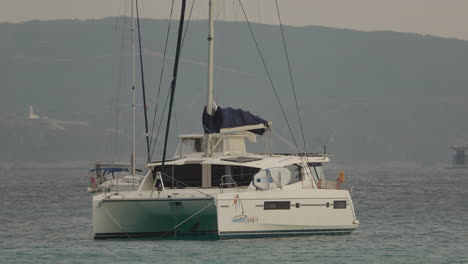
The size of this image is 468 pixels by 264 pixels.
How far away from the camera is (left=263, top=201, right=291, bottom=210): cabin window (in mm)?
34062

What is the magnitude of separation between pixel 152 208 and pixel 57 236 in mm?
7926

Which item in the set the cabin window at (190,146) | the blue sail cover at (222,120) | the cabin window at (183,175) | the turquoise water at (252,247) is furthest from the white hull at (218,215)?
the cabin window at (190,146)

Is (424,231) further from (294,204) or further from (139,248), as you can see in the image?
(139,248)

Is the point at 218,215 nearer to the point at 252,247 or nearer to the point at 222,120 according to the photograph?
the point at 252,247

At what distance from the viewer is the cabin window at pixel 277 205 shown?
34062 millimetres

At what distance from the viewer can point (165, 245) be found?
112 feet

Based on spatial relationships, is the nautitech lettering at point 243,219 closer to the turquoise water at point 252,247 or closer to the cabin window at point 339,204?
the turquoise water at point 252,247

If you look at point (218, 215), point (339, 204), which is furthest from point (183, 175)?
point (339, 204)

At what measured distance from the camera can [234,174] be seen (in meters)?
36.1

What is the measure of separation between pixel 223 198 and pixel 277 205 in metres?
1.94

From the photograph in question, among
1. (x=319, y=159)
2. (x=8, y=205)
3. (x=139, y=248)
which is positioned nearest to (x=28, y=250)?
(x=139, y=248)

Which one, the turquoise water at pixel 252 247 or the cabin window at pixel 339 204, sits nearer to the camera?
the turquoise water at pixel 252 247

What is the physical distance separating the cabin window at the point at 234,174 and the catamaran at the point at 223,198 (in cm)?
3

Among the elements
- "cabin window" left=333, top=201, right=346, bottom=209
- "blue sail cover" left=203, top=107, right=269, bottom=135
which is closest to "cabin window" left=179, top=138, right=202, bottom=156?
"blue sail cover" left=203, top=107, right=269, bottom=135
